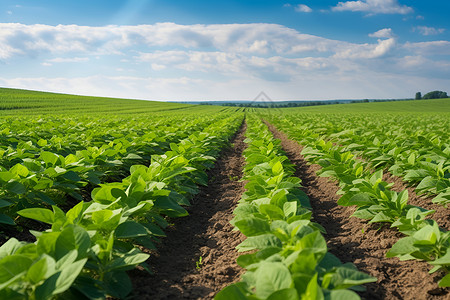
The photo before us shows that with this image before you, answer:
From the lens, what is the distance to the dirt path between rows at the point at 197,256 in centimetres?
235

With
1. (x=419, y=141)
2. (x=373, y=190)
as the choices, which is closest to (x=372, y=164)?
(x=419, y=141)

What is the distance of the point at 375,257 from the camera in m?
2.75

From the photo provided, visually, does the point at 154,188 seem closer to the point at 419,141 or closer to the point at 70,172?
the point at 70,172

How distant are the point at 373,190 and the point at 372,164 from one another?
2.82 meters

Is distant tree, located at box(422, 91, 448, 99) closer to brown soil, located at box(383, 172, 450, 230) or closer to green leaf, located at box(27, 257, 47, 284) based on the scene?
brown soil, located at box(383, 172, 450, 230)

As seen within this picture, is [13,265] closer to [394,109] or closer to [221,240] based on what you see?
[221,240]

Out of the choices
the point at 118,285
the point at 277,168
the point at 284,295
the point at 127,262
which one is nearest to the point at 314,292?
the point at 284,295

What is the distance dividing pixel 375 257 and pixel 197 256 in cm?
162

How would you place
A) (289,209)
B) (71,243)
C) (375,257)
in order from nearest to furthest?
(71,243), (289,209), (375,257)

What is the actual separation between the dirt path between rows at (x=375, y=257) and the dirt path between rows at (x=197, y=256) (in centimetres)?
98

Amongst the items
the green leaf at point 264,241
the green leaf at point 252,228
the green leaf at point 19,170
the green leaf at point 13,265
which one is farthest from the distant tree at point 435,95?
the green leaf at point 13,265

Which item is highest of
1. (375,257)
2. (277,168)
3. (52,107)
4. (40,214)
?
(52,107)

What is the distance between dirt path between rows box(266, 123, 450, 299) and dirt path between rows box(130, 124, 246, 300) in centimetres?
98

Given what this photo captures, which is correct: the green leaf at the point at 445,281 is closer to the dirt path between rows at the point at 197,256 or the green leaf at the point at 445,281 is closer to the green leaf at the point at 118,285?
the dirt path between rows at the point at 197,256
